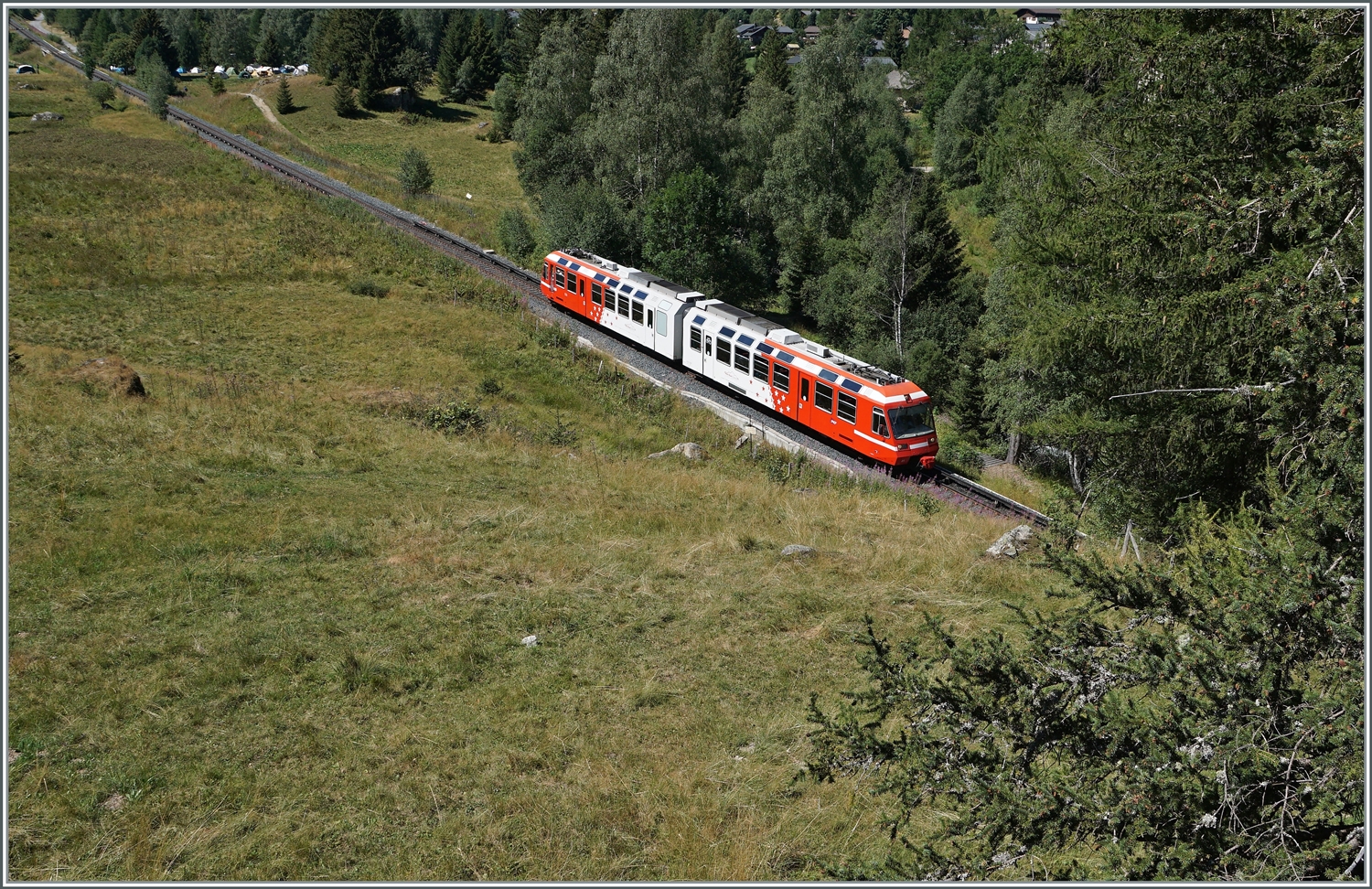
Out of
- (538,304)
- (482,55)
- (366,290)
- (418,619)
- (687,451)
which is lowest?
(687,451)

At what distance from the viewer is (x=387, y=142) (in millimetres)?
100125

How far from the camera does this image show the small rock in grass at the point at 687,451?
29.6 metres

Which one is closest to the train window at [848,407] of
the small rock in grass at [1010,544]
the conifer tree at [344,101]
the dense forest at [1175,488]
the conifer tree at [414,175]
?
the dense forest at [1175,488]

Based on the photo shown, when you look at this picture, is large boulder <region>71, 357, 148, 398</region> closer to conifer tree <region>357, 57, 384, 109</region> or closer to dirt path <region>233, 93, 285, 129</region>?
dirt path <region>233, 93, 285, 129</region>

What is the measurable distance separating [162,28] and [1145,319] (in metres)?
151

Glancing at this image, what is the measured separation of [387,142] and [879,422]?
86611 mm

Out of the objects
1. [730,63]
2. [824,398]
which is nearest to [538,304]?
[824,398]

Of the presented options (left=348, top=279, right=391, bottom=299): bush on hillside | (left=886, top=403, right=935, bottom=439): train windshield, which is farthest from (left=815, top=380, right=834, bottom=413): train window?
(left=348, top=279, right=391, bottom=299): bush on hillside

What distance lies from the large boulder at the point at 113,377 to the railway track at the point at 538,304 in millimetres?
17940

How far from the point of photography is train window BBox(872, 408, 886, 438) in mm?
28781

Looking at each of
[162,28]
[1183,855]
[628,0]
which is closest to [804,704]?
[1183,855]

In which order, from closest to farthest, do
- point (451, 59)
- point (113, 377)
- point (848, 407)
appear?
point (113, 377), point (848, 407), point (451, 59)

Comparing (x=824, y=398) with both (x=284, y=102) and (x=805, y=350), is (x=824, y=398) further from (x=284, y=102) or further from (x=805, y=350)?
(x=284, y=102)

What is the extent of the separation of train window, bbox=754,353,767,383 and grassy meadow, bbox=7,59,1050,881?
2476mm
